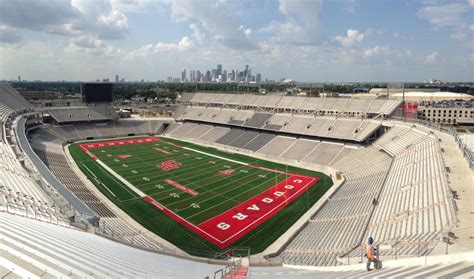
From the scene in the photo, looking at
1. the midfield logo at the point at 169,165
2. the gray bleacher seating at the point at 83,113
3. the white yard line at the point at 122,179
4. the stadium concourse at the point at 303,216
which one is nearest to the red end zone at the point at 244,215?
the white yard line at the point at 122,179

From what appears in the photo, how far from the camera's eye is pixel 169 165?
38000 millimetres

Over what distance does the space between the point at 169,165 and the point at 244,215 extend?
55.2 ft

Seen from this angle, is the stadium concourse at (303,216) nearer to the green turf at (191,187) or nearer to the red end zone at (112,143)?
the green turf at (191,187)

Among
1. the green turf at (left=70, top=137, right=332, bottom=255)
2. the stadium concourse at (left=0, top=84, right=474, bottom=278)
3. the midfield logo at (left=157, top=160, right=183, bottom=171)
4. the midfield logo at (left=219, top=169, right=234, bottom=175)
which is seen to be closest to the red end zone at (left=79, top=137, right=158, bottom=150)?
the green turf at (left=70, top=137, right=332, bottom=255)

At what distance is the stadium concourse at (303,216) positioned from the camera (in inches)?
356

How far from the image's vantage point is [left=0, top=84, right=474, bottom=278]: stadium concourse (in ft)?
29.7

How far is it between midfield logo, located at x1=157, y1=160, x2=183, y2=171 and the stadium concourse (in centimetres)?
849

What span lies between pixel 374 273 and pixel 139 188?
24.5m

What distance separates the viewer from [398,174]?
24328 mm

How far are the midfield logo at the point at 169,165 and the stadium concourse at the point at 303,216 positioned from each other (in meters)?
8.49

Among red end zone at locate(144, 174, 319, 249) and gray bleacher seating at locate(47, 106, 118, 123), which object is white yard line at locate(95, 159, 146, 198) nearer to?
red end zone at locate(144, 174, 319, 249)

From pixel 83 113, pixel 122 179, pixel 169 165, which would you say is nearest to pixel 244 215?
pixel 122 179

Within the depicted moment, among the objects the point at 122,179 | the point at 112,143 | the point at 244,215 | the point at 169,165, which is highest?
the point at 112,143

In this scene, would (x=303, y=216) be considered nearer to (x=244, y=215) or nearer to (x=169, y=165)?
(x=244, y=215)
